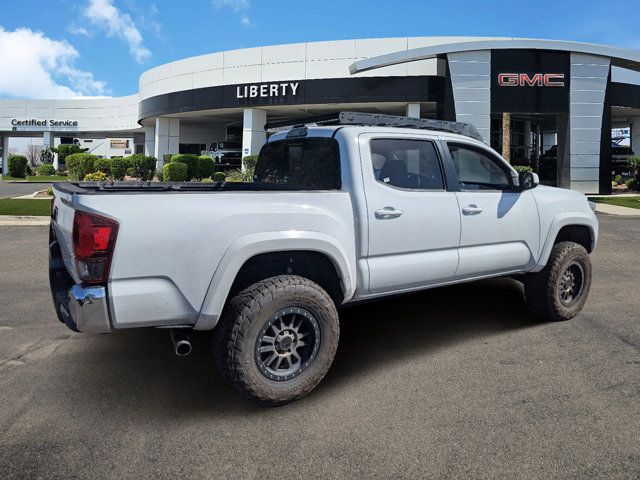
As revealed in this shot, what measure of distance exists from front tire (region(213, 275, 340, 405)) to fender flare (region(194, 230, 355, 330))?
13cm

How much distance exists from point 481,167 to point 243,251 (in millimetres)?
2961

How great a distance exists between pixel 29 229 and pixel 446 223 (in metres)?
11.6

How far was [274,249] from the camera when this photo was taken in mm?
3531

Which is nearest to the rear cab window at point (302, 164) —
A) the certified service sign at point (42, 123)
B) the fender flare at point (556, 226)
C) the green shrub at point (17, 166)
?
the fender flare at point (556, 226)

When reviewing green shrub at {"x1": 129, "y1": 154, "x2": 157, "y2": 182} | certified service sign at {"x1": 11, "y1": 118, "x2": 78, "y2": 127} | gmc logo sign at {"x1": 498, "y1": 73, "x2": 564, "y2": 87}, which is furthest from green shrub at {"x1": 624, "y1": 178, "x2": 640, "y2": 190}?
certified service sign at {"x1": 11, "y1": 118, "x2": 78, "y2": 127}

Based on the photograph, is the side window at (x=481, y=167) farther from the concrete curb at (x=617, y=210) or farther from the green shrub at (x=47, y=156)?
the green shrub at (x=47, y=156)

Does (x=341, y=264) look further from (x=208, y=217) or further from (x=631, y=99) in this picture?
(x=631, y=99)

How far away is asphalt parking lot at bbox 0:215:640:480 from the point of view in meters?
2.90

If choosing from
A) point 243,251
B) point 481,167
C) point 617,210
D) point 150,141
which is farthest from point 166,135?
point 243,251

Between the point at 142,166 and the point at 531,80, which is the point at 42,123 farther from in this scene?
the point at 531,80

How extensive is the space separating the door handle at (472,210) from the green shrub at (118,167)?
26.7 meters

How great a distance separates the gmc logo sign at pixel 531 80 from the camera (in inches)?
1073

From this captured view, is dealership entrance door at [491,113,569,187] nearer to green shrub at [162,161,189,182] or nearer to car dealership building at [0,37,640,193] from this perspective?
car dealership building at [0,37,640,193]

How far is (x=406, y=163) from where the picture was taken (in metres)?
4.52
